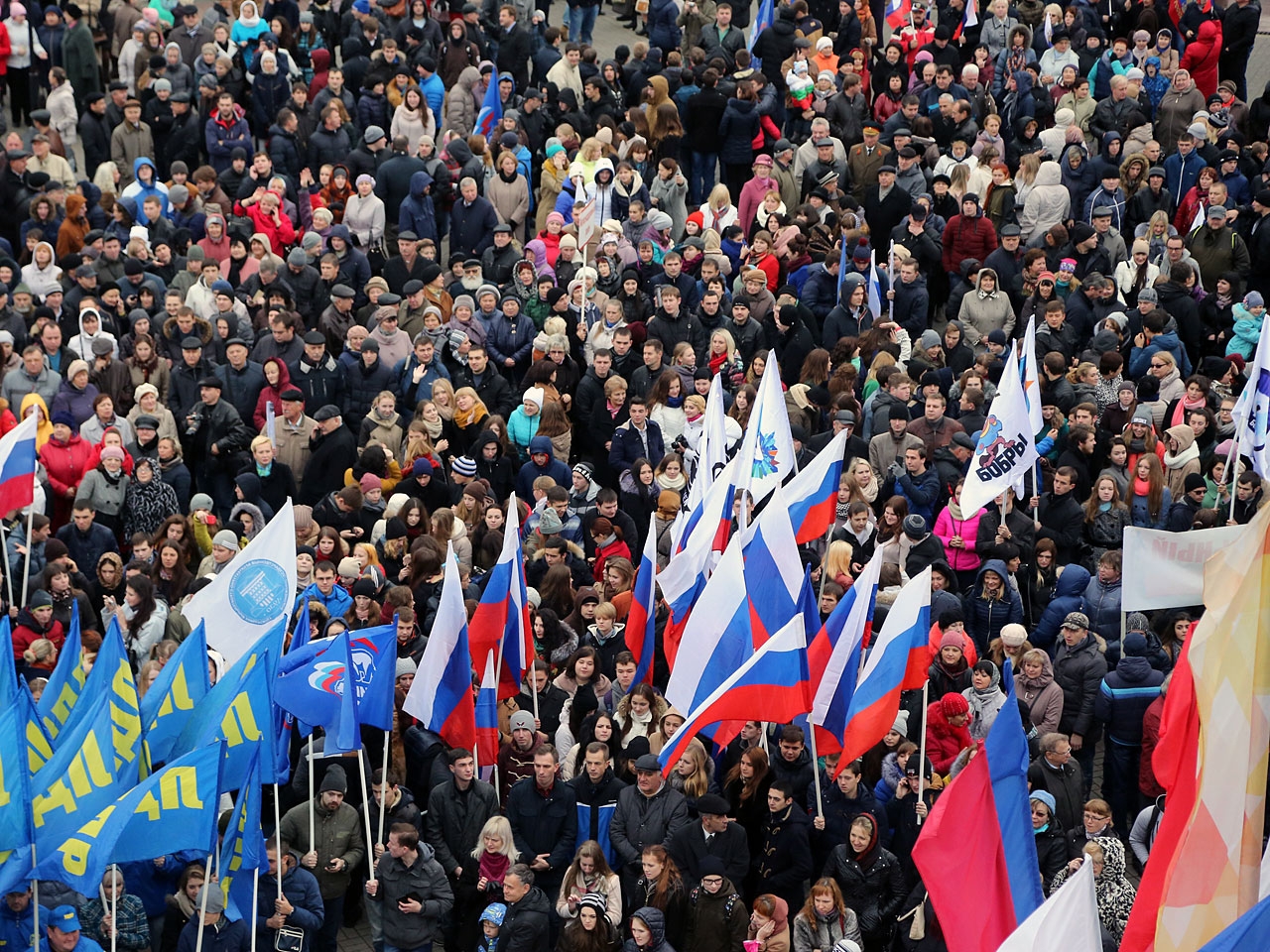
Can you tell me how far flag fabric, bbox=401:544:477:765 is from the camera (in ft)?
41.4

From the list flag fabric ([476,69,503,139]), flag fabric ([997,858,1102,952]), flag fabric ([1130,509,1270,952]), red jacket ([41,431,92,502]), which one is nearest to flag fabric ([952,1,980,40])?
flag fabric ([476,69,503,139])

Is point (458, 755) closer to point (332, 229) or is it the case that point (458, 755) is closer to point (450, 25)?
point (332, 229)

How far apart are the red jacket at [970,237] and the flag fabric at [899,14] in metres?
5.44

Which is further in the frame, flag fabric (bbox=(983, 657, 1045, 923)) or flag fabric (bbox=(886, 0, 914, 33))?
flag fabric (bbox=(886, 0, 914, 33))

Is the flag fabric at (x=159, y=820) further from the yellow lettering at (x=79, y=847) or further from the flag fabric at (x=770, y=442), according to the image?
the flag fabric at (x=770, y=442)

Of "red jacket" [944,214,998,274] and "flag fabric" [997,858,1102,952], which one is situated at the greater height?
"red jacket" [944,214,998,274]

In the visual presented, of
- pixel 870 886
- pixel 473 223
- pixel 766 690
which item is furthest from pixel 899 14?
pixel 870 886

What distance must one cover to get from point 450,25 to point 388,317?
22.4 feet

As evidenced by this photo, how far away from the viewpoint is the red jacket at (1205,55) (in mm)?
23766

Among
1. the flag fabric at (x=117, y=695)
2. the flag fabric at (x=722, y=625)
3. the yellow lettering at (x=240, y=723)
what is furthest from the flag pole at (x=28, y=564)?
the flag fabric at (x=722, y=625)

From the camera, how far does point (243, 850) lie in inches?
455

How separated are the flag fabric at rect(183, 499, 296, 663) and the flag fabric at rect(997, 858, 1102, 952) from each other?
6179 mm

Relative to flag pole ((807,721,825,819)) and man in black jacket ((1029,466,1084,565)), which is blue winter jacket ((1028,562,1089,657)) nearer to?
man in black jacket ((1029,466,1084,565))

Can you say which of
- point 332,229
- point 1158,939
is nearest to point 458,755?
point 1158,939
